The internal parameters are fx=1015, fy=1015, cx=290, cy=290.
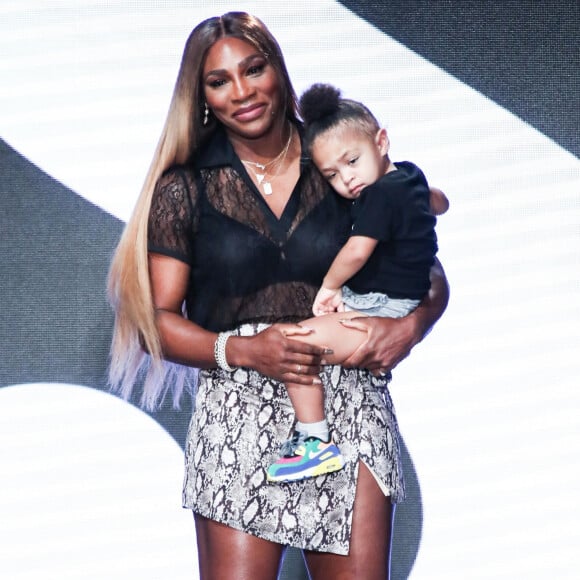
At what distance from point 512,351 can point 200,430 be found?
133 cm

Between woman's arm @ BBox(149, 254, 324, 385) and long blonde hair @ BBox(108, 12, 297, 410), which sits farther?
long blonde hair @ BBox(108, 12, 297, 410)

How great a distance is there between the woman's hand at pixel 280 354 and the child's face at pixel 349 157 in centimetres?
35

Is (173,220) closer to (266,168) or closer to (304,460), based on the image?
(266,168)

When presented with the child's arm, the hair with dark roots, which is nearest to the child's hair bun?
the hair with dark roots

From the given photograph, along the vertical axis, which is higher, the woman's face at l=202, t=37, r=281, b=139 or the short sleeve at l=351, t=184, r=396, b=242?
the woman's face at l=202, t=37, r=281, b=139

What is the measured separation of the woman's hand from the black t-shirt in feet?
0.77

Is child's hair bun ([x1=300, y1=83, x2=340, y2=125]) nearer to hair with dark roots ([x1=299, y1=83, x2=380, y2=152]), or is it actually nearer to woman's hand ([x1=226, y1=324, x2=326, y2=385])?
hair with dark roots ([x1=299, y1=83, x2=380, y2=152])

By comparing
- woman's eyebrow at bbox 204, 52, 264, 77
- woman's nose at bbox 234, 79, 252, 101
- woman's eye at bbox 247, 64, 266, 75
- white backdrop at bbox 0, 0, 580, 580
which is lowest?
white backdrop at bbox 0, 0, 580, 580

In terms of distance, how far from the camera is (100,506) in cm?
327

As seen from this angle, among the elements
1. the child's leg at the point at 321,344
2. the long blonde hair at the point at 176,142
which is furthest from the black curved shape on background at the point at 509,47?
the child's leg at the point at 321,344

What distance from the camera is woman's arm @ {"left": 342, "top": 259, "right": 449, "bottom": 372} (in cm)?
229

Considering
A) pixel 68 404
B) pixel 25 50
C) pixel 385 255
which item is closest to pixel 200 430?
pixel 385 255

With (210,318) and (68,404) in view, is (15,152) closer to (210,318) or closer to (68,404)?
(68,404)

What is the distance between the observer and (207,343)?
2.28 meters
